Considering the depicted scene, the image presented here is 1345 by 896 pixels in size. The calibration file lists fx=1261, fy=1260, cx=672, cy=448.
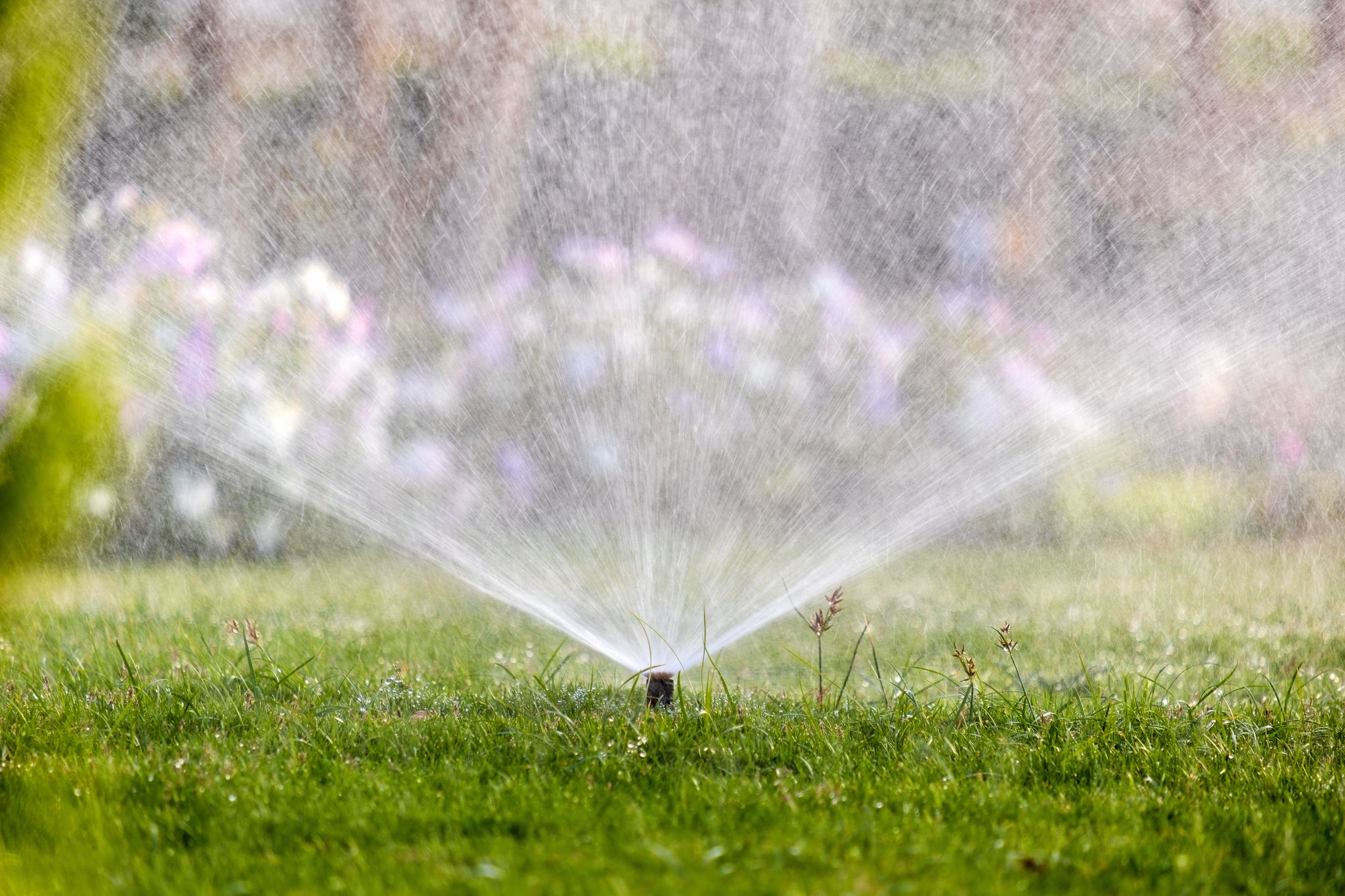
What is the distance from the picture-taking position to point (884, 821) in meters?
2.80

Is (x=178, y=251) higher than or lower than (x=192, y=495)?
higher

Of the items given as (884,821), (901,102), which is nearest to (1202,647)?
(884,821)

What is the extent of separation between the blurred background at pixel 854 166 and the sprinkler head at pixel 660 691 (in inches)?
226

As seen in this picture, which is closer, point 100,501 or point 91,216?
point 100,501

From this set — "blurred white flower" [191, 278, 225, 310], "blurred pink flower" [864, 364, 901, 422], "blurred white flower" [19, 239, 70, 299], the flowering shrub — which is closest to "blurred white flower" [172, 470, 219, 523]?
the flowering shrub

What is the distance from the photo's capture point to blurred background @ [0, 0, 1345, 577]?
9703mm

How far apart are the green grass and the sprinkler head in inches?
2.6

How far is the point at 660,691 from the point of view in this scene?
12.3ft

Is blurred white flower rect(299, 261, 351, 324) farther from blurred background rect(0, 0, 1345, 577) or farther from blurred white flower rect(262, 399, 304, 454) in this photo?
blurred white flower rect(262, 399, 304, 454)

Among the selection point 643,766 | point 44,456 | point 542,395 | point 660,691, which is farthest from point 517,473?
point 44,456

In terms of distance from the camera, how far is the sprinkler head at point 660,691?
373cm

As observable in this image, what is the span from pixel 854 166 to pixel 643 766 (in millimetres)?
8240

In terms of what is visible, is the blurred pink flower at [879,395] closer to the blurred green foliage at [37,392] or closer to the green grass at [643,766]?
the green grass at [643,766]

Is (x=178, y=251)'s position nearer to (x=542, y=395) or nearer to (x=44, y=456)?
(x=542, y=395)
